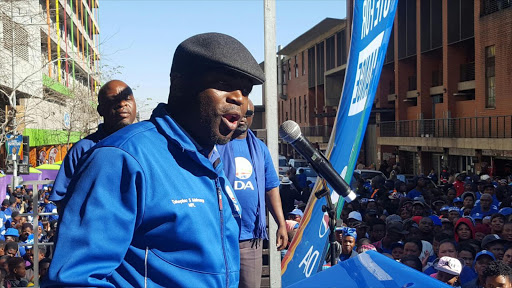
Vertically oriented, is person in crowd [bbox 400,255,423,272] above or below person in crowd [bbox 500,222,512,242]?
below

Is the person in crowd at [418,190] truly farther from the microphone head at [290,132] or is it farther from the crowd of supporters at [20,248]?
the microphone head at [290,132]

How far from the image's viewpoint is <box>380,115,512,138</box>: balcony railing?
2200 centimetres

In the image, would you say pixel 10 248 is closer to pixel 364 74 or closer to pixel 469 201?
pixel 364 74

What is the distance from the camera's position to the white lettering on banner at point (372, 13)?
4406 millimetres

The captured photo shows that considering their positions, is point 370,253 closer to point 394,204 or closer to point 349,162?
point 349,162

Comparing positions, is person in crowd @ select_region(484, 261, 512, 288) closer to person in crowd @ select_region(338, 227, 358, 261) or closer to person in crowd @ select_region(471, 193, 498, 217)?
person in crowd @ select_region(338, 227, 358, 261)

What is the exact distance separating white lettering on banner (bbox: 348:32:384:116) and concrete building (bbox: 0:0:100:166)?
12.5m

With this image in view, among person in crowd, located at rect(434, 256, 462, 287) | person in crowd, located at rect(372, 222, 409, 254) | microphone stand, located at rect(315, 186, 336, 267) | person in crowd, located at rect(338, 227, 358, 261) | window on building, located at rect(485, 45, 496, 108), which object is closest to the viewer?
microphone stand, located at rect(315, 186, 336, 267)

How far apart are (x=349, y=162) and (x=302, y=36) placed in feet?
158

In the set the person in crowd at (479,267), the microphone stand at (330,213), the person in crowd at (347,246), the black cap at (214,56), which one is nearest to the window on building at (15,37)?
the person in crowd at (347,246)

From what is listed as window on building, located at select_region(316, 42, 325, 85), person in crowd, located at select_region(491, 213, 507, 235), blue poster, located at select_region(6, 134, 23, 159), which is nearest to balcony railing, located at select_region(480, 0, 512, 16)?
person in crowd, located at select_region(491, 213, 507, 235)

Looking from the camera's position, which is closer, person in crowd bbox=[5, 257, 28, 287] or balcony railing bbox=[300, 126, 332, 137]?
person in crowd bbox=[5, 257, 28, 287]

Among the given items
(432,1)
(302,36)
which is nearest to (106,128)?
(432,1)

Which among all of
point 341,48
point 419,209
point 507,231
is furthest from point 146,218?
point 341,48
